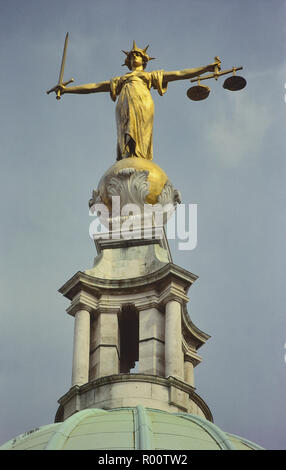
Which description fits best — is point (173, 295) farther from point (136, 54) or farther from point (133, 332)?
point (136, 54)

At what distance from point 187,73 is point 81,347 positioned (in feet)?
41.7

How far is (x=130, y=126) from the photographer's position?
6256 centimetres

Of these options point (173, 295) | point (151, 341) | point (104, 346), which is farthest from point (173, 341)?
point (104, 346)

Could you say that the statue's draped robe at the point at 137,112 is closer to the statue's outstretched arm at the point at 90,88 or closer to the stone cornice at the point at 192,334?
the statue's outstretched arm at the point at 90,88

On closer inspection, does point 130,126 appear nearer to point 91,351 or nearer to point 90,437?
Result: point 91,351

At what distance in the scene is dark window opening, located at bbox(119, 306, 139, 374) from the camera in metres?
58.9

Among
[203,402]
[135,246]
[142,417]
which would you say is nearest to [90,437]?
[142,417]

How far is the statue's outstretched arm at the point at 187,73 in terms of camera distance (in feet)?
204

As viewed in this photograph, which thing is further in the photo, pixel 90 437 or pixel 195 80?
pixel 195 80

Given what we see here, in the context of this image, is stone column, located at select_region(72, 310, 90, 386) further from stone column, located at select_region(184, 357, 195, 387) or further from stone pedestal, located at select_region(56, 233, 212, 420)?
stone column, located at select_region(184, 357, 195, 387)

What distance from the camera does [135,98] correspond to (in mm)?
62875

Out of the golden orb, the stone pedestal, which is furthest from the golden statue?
the stone pedestal
